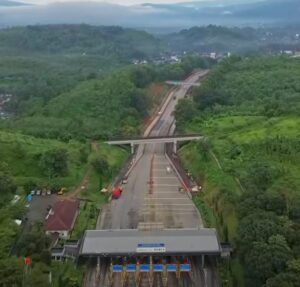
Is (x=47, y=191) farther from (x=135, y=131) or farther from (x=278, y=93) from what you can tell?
(x=278, y=93)

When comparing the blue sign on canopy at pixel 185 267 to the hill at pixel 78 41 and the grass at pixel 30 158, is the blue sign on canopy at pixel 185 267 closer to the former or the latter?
the grass at pixel 30 158

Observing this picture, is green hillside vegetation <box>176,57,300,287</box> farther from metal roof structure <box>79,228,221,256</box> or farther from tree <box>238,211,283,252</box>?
metal roof structure <box>79,228,221,256</box>

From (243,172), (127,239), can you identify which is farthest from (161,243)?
(243,172)

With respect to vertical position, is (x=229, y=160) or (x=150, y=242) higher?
(x=150, y=242)

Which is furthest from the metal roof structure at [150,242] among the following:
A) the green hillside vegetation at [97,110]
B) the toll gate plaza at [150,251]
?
the green hillside vegetation at [97,110]

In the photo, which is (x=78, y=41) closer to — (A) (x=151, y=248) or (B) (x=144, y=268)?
(A) (x=151, y=248)

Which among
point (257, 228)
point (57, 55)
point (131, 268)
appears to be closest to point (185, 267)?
point (131, 268)

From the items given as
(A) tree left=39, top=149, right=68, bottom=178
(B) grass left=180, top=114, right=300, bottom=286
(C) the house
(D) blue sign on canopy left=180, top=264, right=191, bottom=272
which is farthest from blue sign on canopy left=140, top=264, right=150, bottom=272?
(A) tree left=39, top=149, right=68, bottom=178
